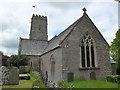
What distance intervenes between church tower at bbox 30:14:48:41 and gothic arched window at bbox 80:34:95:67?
27.4m

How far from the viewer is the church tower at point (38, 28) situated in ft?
141

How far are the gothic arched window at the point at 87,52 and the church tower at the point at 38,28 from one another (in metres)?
27.4

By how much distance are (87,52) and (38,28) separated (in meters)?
29.3

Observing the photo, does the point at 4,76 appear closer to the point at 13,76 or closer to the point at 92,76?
the point at 13,76

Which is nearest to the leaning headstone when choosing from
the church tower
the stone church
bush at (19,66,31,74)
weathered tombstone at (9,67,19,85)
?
weathered tombstone at (9,67,19,85)

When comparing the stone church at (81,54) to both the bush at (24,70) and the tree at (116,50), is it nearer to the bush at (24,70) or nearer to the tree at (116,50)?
the tree at (116,50)

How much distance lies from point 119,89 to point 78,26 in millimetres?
9851

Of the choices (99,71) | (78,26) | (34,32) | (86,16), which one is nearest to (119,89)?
(99,71)

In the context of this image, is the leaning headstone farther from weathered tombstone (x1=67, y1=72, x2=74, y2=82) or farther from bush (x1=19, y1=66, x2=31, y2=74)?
bush (x1=19, y1=66, x2=31, y2=74)

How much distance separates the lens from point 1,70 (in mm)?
13055

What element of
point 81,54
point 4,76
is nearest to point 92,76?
point 81,54

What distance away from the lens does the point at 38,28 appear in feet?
144

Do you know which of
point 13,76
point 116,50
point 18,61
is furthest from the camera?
point 18,61

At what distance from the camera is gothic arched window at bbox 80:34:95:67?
17.5 metres
